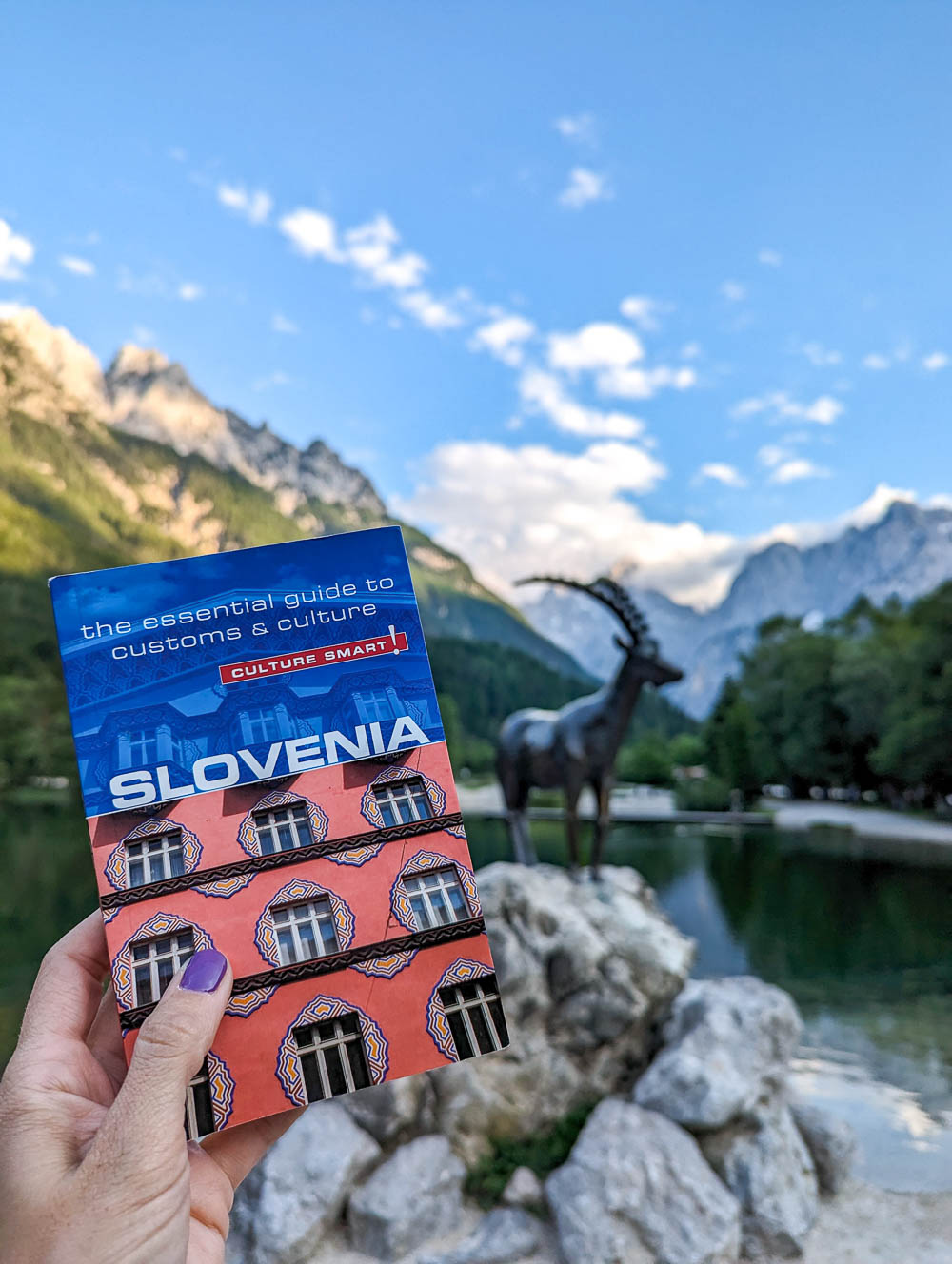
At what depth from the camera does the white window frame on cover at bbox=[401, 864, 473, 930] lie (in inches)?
76.5

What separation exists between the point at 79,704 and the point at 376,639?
751 mm

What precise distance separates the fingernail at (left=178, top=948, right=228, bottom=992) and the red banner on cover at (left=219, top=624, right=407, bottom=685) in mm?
651

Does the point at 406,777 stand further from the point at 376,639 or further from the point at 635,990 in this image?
the point at 635,990

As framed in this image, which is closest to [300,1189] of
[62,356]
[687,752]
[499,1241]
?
[499,1241]

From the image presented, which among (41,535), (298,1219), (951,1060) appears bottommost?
(951,1060)

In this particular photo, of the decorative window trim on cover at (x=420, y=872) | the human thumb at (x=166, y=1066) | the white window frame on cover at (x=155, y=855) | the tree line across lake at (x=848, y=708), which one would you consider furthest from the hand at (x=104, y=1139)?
the tree line across lake at (x=848, y=708)

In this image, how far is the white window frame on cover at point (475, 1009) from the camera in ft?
6.13

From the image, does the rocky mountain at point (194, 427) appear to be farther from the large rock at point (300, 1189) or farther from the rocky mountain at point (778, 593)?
the large rock at point (300, 1189)

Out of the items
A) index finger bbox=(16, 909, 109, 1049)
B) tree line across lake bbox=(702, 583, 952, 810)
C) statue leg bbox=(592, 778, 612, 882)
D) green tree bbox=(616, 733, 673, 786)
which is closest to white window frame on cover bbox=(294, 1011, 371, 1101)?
index finger bbox=(16, 909, 109, 1049)

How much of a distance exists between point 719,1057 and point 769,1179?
89 cm

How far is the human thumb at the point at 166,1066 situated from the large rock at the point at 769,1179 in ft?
20.3

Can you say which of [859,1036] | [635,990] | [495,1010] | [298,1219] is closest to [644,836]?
[859,1036]

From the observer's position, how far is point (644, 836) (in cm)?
2256

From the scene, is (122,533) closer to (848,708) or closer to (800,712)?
(800,712)
